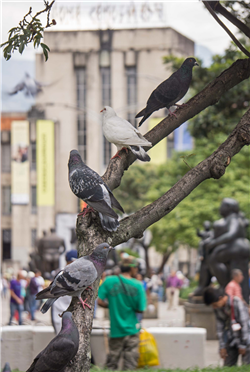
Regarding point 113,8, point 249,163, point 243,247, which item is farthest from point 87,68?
point 243,247

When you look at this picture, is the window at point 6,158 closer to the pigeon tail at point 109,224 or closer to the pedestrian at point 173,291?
the pedestrian at point 173,291

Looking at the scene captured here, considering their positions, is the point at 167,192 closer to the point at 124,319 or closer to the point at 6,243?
the point at 124,319

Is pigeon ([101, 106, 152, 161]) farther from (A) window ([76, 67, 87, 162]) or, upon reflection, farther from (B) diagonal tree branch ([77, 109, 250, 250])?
(A) window ([76, 67, 87, 162])

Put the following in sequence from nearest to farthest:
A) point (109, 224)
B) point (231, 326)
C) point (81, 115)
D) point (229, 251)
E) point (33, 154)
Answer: point (109, 224) < point (231, 326) < point (229, 251) < point (33, 154) < point (81, 115)

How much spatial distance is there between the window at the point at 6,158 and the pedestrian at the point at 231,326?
58084 mm

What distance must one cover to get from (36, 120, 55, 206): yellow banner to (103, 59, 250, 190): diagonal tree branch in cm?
4693

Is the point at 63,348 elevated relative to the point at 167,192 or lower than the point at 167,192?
lower

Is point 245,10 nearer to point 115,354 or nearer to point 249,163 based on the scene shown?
point 115,354

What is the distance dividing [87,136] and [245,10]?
5314 cm

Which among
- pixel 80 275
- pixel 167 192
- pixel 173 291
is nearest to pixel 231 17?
pixel 167 192

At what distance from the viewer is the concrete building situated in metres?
59.8

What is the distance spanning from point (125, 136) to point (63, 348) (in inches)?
70.1

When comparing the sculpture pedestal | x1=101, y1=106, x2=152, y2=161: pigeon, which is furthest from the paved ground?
x1=101, y1=106, x2=152, y2=161: pigeon

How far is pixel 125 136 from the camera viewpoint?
205 inches
